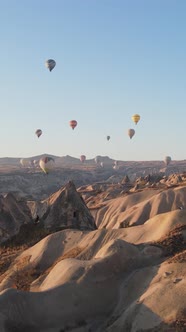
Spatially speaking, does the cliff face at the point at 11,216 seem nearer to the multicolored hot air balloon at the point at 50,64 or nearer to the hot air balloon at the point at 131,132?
the multicolored hot air balloon at the point at 50,64

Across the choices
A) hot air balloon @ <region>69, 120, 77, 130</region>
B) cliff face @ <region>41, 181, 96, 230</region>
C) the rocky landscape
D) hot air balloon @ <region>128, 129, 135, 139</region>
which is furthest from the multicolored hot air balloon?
the rocky landscape

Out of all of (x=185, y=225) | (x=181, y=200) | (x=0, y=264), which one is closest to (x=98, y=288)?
(x=185, y=225)

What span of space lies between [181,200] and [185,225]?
35.5 meters

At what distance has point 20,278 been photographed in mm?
17188

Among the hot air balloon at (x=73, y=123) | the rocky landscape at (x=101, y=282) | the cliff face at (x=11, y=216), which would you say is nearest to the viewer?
the rocky landscape at (x=101, y=282)

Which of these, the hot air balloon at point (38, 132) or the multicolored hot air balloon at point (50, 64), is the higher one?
the multicolored hot air balloon at point (50, 64)

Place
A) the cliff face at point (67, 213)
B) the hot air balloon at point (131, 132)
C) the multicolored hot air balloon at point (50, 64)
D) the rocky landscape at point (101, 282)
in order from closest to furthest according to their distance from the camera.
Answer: the rocky landscape at point (101, 282)
the cliff face at point (67, 213)
the multicolored hot air balloon at point (50, 64)
the hot air balloon at point (131, 132)

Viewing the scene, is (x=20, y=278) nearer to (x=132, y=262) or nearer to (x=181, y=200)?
(x=132, y=262)

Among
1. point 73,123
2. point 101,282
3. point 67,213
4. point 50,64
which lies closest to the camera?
point 101,282

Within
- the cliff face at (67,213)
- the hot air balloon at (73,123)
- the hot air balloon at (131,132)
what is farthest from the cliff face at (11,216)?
the hot air balloon at (131,132)

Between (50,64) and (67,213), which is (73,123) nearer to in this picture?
(50,64)

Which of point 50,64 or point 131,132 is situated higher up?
point 50,64

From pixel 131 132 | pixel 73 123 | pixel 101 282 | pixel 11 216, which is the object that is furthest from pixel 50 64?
pixel 101 282

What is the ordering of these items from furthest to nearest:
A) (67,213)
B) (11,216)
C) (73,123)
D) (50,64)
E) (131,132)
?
(131,132) < (73,123) < (50,64) < (67,213) < (11,216)
